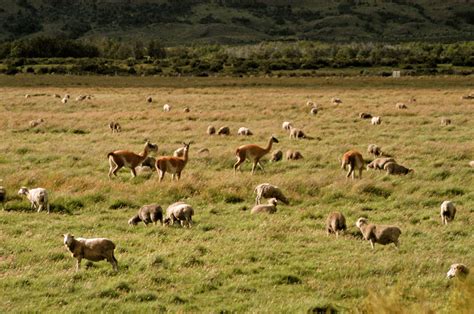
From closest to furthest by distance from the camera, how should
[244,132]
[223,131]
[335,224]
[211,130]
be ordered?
[335,224]
[244,132]
[223,131]
[211,130]

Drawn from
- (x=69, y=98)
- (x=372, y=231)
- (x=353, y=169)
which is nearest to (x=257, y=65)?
(x=69, y=98)

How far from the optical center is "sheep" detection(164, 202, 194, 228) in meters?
14.8

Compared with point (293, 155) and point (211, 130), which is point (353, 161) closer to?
point (293, 155)

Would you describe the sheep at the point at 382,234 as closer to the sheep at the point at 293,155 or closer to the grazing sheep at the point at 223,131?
the sheep at the point at 293,155

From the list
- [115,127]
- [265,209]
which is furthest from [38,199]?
[115,127]

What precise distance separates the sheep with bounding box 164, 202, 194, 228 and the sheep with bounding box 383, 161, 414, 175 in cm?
839

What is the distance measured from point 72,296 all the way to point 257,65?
95.9 m

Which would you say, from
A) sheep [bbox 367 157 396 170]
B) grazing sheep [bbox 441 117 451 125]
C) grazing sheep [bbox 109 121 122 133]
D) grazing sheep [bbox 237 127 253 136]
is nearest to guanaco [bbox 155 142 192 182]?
sheep [bbox 367 157 396 170]

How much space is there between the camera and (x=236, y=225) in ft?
49.4

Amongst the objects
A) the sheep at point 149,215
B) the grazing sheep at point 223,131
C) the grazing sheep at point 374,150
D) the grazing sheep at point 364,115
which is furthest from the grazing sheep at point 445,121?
the sheep at point 149,215

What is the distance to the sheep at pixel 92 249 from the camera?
11695 millimetres

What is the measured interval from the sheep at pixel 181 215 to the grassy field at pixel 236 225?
37 cm

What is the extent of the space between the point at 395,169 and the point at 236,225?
7.78 m

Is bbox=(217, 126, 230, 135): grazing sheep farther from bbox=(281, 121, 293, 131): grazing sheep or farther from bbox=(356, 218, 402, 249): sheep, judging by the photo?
bbox=(356, 218, 402, 249): sheep
